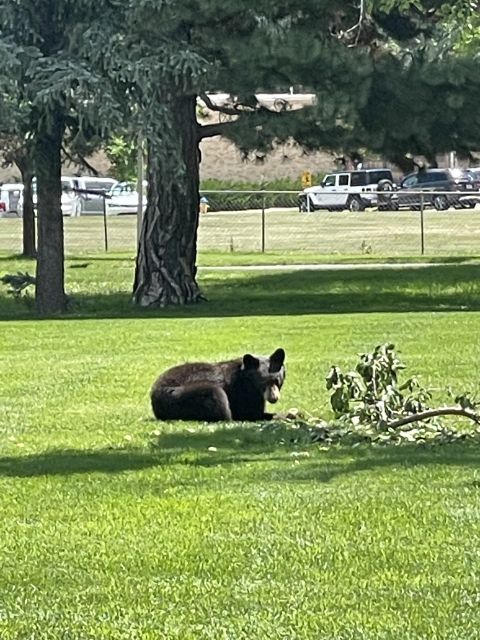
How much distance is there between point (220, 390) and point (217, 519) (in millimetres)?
4284

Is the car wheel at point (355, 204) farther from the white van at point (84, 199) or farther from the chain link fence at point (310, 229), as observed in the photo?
the white van at point (84, 199)

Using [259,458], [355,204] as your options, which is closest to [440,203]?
[355,204]

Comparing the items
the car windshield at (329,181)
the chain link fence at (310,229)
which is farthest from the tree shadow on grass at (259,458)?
the car windshield at (329,181)

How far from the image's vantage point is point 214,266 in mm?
38344

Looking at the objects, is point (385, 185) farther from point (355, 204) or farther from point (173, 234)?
point (173, 234)

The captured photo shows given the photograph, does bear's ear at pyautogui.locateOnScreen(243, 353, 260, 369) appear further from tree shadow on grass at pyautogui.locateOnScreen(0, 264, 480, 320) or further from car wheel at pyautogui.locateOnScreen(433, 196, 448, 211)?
car wheel at pyautogui.locateOnScreen(433, 196, 448, 211)

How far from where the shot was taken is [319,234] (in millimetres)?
50625

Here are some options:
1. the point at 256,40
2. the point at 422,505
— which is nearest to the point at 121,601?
the point at 422,505

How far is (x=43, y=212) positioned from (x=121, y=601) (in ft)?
66.8

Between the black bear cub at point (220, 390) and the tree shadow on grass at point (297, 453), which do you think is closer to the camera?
the tree shadow on grass at point (297, 453)

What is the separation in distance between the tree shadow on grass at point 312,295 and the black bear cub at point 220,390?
41.0 feet

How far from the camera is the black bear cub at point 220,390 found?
12.7 m

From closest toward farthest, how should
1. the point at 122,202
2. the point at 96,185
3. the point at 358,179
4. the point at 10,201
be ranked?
the point at 122,202
the point at 358,179
the point at 10,201
the point at 96,185

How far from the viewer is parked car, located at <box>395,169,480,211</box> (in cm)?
6028
